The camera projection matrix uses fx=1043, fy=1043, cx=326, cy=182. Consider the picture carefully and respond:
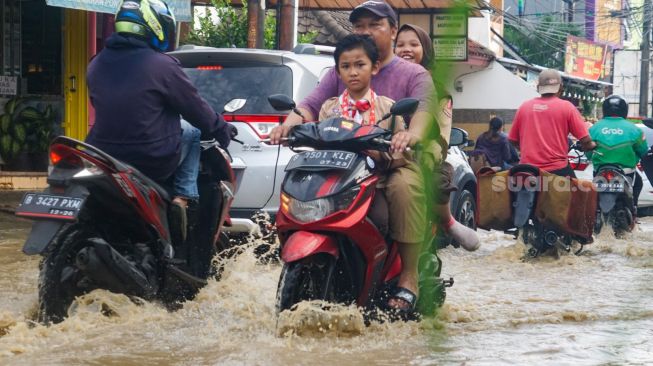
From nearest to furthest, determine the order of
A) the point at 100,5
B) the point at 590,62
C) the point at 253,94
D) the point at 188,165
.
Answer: the point at 188,165, the point at 253,94, the point at 100,5, the point at 590,62

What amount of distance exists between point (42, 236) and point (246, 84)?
3.41 meters

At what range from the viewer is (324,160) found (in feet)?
15.0

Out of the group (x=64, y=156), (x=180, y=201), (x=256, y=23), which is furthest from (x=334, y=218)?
(x=256, y=23)

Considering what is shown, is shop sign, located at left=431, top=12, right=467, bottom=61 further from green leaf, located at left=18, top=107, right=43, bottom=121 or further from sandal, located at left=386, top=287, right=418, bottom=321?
green leaf, located at left=18, top=107, right=43, bottom=121

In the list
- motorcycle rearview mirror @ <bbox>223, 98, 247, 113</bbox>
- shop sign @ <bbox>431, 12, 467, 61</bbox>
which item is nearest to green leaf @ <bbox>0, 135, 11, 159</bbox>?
motorcycle rearview mirror @ <bbox>223, 98, 247, 113</bbox>

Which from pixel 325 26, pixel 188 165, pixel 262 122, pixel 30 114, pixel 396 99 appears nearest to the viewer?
pixel 396 99

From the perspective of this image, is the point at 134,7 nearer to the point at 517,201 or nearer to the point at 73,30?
the point at 517,201

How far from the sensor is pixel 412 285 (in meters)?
4.82

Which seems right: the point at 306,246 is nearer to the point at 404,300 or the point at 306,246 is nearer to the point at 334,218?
the point at 334,218

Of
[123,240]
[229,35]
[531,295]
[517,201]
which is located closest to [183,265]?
[123,240]

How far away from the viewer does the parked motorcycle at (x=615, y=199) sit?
32.1 ft

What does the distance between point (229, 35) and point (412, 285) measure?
36.1ft

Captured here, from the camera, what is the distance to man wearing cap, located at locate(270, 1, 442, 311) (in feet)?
15.3

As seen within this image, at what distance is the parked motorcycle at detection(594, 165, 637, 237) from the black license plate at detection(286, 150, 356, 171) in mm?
5775
